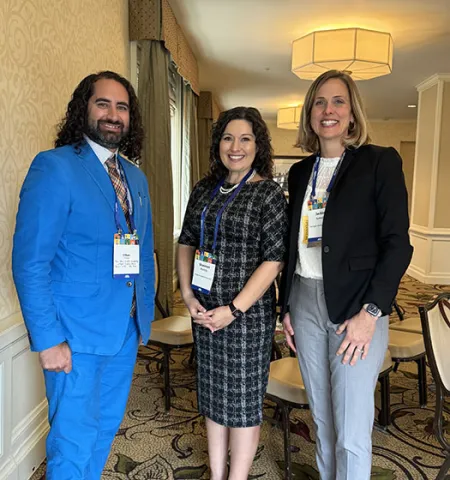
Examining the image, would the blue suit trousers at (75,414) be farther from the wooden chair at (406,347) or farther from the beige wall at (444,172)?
the beige wall at (444,172)

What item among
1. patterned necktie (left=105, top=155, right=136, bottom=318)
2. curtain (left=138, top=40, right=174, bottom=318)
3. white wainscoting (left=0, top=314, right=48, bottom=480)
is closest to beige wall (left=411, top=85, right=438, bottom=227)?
curtain (left=138, top=40, right=174, bottom=318)

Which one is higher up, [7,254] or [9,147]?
[9,147]

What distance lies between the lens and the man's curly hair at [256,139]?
1.71m

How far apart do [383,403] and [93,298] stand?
72.8 inches

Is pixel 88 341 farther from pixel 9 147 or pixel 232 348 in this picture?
pixel 9 147

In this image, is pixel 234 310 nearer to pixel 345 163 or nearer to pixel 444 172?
→ pixel 345 163

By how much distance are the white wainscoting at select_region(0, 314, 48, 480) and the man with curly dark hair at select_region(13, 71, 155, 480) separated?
0.43 metres

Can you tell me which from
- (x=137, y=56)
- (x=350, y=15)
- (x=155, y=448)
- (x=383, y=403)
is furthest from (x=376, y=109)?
(x=155, y=448)

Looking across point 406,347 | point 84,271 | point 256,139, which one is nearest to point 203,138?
point 406,347

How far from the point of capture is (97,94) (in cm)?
160

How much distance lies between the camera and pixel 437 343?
5.99 feet

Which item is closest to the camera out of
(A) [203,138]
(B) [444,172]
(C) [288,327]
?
(C) [288,327]

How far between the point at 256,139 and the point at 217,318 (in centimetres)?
67

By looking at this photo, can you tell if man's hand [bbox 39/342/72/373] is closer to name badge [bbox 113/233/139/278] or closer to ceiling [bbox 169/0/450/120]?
name badge [bbox 113/233/139/278]
